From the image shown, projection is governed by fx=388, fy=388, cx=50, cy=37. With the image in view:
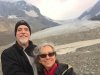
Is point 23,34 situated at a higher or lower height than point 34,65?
higher

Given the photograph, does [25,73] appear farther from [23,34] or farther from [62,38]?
[62,38]

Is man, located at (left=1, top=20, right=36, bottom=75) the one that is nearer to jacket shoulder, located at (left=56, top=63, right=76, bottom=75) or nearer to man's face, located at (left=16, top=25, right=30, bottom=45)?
man's face, located at (left=16, top=25, right=30, bottom=45)

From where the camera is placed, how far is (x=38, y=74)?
5312mm

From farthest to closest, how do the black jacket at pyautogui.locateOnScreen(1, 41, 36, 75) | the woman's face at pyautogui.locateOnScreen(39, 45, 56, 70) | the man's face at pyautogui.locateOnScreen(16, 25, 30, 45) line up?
the man's face at pyautogui.locateOnScreen(16, 25, 30, 45), the black jacket at pyautogui.locateOnScreen(1, 41, 36, 75), the woman's face at pyautogui.locateOnScreen(39, 45, 56, 70)

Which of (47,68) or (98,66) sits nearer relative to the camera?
(47,68)

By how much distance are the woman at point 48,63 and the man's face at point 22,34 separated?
1.18 feet

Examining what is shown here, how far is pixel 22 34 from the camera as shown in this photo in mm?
5664

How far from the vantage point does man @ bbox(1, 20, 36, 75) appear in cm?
543

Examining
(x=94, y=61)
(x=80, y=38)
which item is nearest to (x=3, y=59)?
(x=94, y=61)

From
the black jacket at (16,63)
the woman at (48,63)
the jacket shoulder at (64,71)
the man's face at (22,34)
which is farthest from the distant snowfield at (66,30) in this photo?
the jacket shoulder at (64,71)

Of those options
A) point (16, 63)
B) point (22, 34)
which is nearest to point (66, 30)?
point (22, 34)

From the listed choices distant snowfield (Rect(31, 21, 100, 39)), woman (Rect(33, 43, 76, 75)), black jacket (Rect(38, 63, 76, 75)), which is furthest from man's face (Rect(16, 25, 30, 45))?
distant snowfield (Rect(31, 21, 100, 39))

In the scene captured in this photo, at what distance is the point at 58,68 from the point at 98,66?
11966 millimetres

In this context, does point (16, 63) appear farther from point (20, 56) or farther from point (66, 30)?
point (66, 30)
